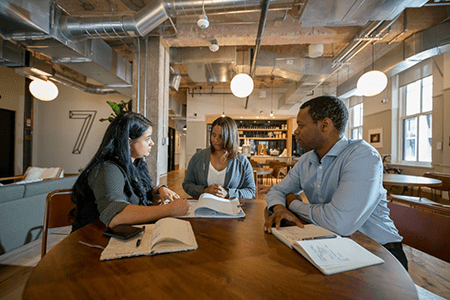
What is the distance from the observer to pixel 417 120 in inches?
249

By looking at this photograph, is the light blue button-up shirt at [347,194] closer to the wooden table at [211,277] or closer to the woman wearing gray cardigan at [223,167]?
the wooden table at [211,277]

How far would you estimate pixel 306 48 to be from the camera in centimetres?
596

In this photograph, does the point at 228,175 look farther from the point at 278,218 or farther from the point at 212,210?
the point at 278,218

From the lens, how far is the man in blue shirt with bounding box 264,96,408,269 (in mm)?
1072

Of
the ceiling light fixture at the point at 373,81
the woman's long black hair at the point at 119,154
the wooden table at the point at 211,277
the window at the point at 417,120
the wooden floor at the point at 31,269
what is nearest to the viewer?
the wooden table at the point at 211,277

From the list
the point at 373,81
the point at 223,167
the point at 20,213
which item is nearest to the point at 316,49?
the point at 373,81

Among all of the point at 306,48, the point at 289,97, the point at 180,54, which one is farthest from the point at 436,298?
the point at 289,97

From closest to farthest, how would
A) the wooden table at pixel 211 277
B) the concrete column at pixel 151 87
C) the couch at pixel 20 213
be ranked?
the wooden table at pixel 211 277 → the couch at pixel 20 213 → the concrete column at pixel 151 87

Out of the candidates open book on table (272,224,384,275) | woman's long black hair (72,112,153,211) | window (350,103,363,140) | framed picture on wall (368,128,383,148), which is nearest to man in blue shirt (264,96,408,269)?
open book on table (272,224,384,275)

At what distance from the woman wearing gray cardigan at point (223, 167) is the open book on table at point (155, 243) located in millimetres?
1124

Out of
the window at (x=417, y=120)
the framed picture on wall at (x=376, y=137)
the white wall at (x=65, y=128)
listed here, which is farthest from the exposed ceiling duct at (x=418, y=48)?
the white wall at (x=65, y=128)

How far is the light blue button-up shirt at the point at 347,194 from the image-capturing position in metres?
1.06

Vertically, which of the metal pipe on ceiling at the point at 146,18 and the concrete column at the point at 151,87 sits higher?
the metal pipe on ceiling at the point at 146,18

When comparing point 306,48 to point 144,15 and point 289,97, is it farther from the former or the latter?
point 144,15
